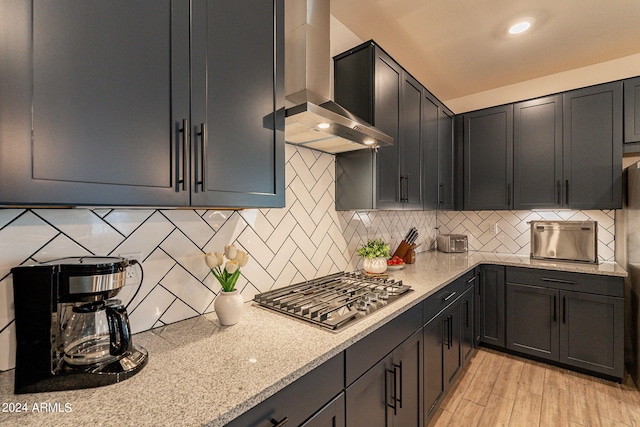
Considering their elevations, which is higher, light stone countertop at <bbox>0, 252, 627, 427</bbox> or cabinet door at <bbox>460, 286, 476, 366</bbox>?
light stone countertop at <bbox>0, 252, 627, 427</bbox>

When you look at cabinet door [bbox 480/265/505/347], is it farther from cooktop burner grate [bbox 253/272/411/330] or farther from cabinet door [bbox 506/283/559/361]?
cooktop burner grate [bbox 253/272/411/330]

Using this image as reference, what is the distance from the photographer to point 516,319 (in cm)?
278

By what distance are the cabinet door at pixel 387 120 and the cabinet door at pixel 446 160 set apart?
3.07 ft

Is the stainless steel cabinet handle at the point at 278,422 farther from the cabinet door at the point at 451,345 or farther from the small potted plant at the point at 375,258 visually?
the cabinet door at the point at 451,345

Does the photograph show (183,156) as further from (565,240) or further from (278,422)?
(565,240)

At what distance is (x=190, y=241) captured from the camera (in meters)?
1.32

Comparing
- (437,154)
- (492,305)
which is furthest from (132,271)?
(492,305)

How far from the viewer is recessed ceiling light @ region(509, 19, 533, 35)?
2186mm

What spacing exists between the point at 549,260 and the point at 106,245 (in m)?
3.46

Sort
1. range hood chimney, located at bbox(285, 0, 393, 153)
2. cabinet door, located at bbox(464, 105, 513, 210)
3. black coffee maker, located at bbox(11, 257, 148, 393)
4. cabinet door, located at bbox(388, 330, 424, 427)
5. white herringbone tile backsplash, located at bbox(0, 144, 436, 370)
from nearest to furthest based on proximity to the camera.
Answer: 1. black coffee maker, located at bbox(11, 257, 148, 393)
2. white herringbone tile backsplash, located at bbox(0, 144, 436, 370)
3. cabinet door, located at bbox(388, 330, 424, 427)
4. range hood chimney, located at bbox(285, 0, 393, 153)
5. cabinet door, located at bbox(464, 105, 513, 210)

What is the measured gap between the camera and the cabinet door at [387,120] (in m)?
1.96

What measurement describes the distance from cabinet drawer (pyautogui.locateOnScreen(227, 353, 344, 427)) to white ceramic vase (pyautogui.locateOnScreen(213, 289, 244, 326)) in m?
0.42

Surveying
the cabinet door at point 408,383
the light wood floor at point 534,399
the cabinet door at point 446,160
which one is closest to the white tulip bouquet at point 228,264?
the cabinet door at point 408,383

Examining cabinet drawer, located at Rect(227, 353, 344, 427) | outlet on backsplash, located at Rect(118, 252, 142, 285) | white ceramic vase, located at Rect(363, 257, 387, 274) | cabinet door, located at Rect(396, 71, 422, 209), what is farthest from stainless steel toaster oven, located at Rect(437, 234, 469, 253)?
outlet on backsplash, located at Rect(118, 252, 142, 285)
